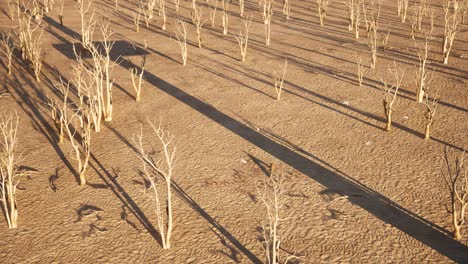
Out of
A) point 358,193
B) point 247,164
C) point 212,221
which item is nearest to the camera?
point 212,221

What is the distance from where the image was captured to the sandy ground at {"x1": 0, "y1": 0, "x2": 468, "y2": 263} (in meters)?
5.65

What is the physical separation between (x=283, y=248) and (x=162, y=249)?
1.55 meters

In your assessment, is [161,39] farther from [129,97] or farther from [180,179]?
[180,179]

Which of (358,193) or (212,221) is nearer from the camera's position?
(212,221)

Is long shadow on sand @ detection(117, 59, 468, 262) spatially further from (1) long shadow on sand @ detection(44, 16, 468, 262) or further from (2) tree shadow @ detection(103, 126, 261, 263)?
(2) tree shadow @ detection(103, 126, 261, 263)

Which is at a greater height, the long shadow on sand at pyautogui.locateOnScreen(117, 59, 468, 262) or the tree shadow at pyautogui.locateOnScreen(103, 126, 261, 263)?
the long shadow on sand at pyautogui.locateOnScreen(117, 59, 468, 262)

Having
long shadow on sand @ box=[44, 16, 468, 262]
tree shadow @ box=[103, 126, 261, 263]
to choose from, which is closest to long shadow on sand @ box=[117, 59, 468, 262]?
long shadow on sand @ box=[44, 16, 468, 262]

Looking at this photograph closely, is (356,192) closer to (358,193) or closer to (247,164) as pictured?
(358,193)

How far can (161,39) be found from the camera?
15.7 m

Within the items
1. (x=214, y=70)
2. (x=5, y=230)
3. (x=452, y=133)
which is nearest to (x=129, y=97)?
(x=214, y=70)

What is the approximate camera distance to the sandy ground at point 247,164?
5.65 meters

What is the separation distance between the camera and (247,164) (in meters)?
7.61

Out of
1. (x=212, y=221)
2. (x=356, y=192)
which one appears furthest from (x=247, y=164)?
(x=356, y=192)

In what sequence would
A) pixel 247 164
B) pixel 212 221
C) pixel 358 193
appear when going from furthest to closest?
pixel 247 164 < pixel 358 193 < pixel 212 221
